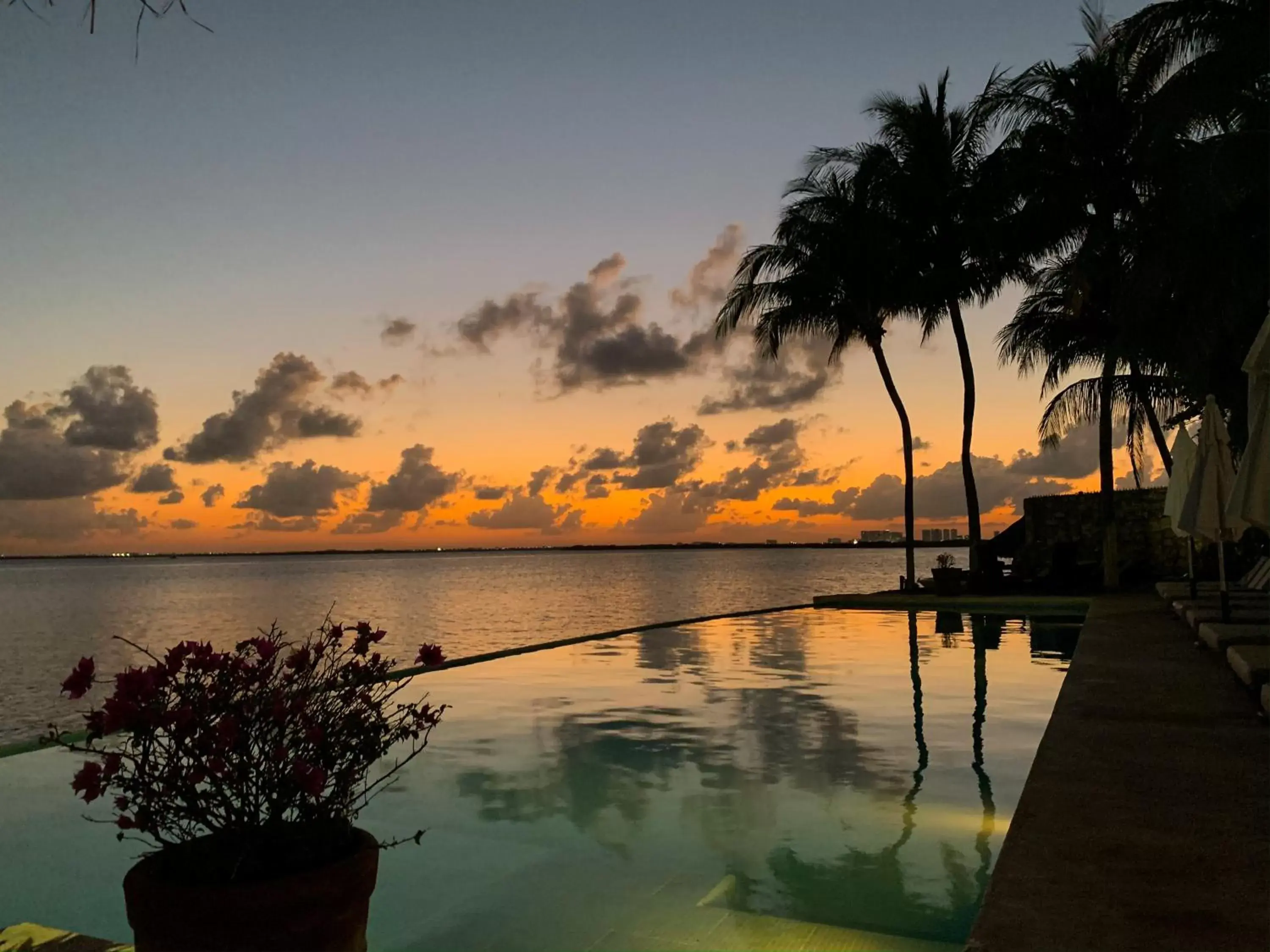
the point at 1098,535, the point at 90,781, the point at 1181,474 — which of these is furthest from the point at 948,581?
the point at 90,781

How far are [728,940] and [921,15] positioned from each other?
12292mm

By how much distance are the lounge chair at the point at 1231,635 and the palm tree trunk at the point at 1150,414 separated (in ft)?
37.0

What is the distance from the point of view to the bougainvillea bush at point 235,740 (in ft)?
7.27

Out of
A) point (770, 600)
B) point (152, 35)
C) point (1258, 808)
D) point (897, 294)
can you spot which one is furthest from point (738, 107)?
point (770, 600)

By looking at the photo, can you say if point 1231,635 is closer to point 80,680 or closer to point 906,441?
point 80,680

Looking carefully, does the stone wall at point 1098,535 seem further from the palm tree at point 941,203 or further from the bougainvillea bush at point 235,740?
the bougainvillea bush at point 235,740

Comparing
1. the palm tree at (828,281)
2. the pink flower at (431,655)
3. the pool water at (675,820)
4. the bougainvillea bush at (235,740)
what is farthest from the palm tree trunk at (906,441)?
the bougainvillea bush at (235,740)

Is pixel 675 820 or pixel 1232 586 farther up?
pixel 1232 586

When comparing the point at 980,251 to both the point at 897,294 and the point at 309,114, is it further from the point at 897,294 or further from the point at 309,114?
the point at 309,114

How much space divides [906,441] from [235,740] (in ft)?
70.1

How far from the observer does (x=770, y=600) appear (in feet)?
139

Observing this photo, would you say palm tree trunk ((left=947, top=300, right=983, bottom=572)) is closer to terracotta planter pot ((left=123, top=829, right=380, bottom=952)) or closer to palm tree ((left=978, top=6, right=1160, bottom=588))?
palm tree ((left=978, top=6, right=1160, bottom=588))

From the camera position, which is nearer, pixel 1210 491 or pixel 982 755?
pixel 982 755

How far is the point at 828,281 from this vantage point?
20.4 m
